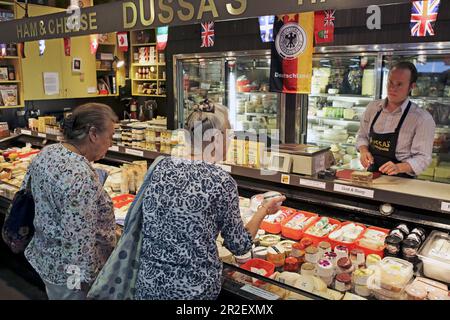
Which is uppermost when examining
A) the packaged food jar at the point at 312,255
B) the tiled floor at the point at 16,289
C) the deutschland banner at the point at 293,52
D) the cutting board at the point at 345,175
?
the deutschland banner at the point at 293,52

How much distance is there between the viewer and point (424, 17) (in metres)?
3.66

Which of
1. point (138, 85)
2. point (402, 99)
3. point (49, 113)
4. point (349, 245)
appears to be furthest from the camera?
point (138, 85)

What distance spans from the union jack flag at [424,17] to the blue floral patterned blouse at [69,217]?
3.17 m

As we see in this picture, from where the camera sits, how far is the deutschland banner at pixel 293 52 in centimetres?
343

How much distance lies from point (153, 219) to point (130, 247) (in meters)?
0.22

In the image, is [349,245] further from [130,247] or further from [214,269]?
[130,247]

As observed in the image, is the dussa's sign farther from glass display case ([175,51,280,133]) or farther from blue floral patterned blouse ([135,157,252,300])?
glass display case ([175,51,280,133])

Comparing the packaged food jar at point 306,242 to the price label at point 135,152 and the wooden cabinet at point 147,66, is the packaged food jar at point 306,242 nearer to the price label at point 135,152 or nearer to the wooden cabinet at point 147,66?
the price label at point 135,152

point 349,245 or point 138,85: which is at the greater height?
point 138,85

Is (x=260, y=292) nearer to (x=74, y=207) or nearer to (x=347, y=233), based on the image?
(x=347, y=233)

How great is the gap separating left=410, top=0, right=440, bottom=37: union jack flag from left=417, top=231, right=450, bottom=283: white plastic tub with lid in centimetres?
219

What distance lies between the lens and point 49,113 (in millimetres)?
7266

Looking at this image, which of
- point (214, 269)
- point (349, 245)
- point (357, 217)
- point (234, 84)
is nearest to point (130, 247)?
point (214, 269)

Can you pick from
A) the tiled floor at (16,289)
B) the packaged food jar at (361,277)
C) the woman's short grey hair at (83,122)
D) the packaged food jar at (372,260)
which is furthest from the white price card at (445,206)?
the tiled floor at (16,289)
